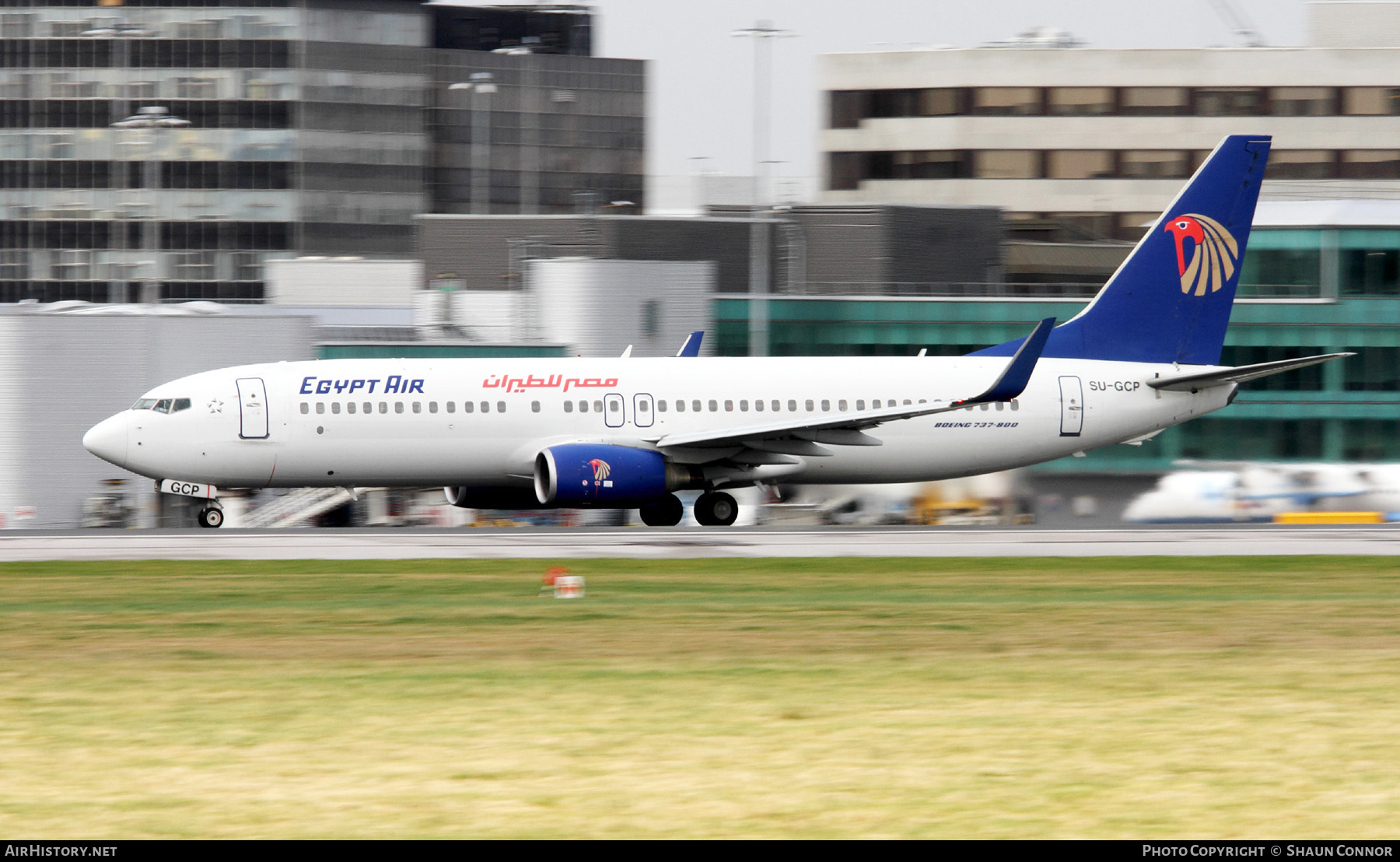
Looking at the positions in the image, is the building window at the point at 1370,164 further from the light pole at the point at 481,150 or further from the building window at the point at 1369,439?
the light pole at the point at 481,150

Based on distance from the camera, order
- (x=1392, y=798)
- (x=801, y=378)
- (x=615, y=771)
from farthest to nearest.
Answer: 1. (x=801, y=378)
2. (x=615, y=771)
3. (x=1392, y=798)

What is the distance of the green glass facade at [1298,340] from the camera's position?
181ft

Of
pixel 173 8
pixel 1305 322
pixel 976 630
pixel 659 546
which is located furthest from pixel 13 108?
pixel 976 630

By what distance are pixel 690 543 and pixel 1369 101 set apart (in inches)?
2924

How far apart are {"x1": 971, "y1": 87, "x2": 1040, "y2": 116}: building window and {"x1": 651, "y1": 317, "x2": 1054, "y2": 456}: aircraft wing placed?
2404 inches

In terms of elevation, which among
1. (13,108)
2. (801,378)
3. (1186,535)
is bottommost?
(1186,535)

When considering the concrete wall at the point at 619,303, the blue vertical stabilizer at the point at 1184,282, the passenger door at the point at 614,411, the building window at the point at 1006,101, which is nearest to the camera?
the passenger door at the point at 614,411

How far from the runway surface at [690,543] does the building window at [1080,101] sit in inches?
2461

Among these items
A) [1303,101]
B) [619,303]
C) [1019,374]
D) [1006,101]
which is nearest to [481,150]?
[1006,101]

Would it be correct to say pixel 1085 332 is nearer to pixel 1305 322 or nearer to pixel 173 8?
pixel 1305 322

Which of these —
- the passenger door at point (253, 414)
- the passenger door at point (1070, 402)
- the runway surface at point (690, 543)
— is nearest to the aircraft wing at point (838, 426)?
the runway surface at point (690, 543)

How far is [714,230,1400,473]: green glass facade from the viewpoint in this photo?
55.3 metres

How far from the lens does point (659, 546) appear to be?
31.8 m
